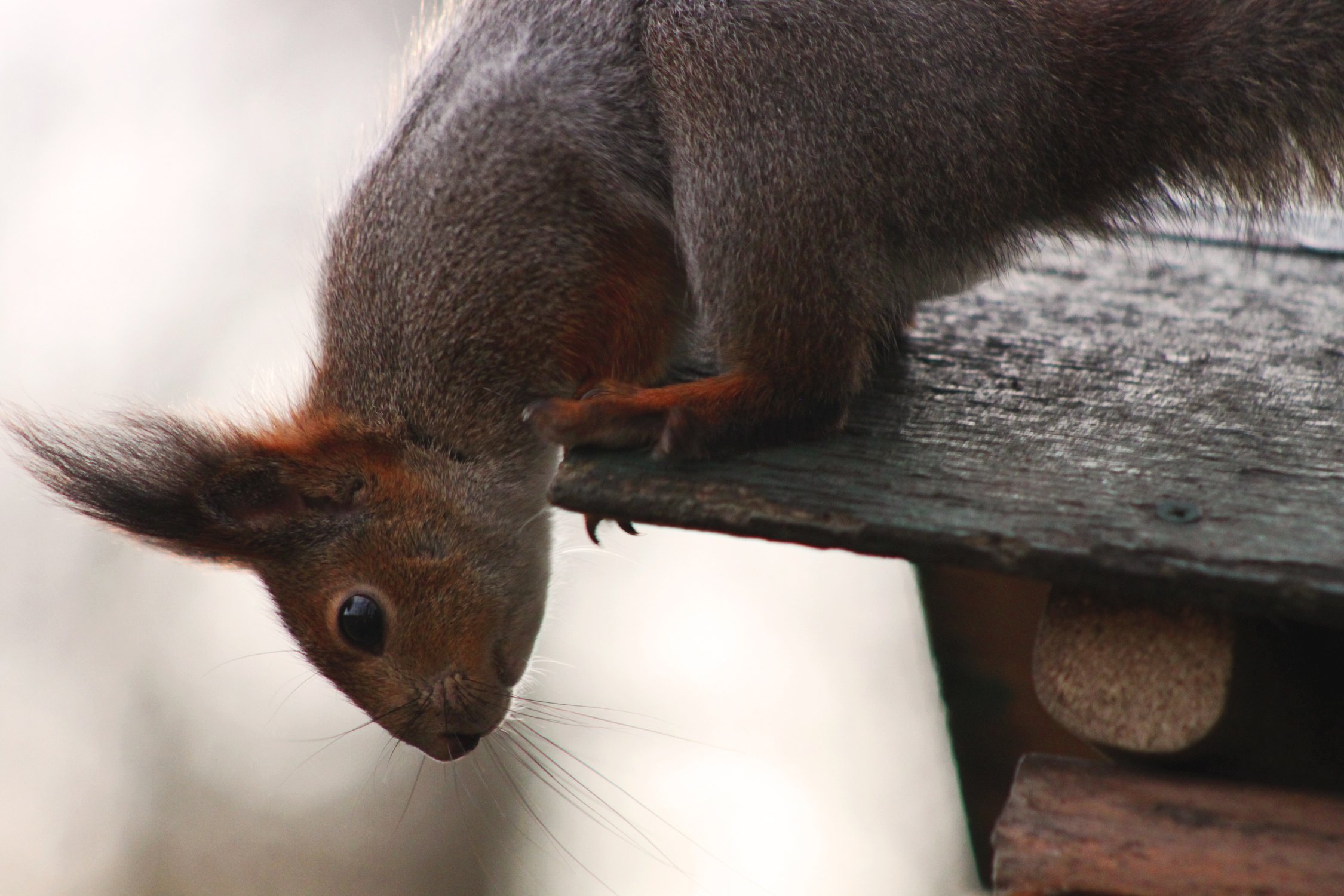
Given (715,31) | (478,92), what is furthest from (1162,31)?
(478,92)

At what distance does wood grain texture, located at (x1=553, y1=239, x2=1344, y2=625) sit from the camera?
1190 mm

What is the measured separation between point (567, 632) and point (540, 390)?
3.86 m

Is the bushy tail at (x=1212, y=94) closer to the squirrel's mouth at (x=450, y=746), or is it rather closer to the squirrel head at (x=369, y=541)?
the squirrel head at (x=369, y=541)

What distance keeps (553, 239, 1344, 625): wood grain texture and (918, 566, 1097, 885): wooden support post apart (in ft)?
1.75

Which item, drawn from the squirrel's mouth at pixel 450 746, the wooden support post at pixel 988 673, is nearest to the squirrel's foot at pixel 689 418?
the squirrel's mouth at pixel 450 746

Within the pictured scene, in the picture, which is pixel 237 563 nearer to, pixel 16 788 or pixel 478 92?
pixel 478 92

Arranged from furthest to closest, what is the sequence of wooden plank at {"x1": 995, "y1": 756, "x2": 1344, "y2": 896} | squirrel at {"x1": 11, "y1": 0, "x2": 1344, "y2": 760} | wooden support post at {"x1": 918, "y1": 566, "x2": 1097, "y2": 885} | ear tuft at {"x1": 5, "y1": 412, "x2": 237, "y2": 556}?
wooden support post at {"x1": 918, "y1": 566, "x2": 1097, "y2": 885} → ear tuft at {"x1": 5, "y1": 412, "x2": 237, "y2": 556} → squirrel at {"x1": 11, "y1": 0, "x2": 1344, "y2": 760} → wooden plank at {"x1": 995, "y1": 756, "x2": 1344, "y2": 896}

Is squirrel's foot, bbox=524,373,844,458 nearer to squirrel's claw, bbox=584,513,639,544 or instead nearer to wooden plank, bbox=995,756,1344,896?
squirrel's claw, bbox=584,513,639,544

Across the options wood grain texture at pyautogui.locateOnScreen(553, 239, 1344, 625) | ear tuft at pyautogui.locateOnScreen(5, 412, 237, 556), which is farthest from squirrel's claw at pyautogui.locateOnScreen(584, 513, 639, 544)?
ear tuft at pyautogui.locateOnScreen(5, 412, 237, 556)

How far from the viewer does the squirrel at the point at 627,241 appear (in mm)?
1680

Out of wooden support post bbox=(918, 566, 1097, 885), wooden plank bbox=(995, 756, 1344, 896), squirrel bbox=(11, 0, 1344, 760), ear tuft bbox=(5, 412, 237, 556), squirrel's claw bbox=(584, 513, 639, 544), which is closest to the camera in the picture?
wooden plank bbox=(995, 756, 1344, 896)

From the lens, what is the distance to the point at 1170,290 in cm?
245

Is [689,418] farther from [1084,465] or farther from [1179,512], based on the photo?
[1179,512]

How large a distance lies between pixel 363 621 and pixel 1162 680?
4.20 feet
